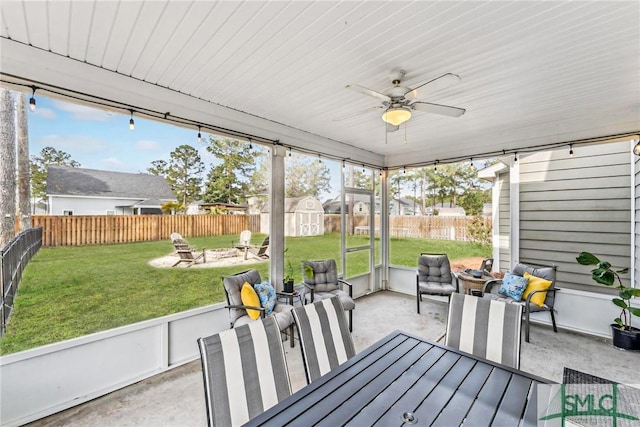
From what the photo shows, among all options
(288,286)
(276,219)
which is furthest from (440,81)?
(288,286)

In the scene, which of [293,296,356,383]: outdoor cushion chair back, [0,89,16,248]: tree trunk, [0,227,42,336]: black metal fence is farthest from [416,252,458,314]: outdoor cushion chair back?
[0,89,16,248]: tree trunk

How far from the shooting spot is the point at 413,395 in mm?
1355

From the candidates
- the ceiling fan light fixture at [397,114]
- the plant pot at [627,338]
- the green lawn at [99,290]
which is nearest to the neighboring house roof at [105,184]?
the green lawn at [99,290]

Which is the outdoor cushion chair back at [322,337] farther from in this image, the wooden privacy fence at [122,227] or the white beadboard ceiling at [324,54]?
the wooden privacy fence at [122,227]

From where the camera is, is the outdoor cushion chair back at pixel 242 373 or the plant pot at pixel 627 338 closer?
the outdoor cushion chair back at pixel 242 373

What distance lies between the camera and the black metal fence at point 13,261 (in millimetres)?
2215

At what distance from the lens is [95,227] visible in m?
2.78

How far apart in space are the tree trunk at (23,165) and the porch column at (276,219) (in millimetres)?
2326

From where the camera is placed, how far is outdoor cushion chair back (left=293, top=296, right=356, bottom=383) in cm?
170

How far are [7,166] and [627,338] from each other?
6.39 metres

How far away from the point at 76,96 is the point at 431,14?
9.22ft

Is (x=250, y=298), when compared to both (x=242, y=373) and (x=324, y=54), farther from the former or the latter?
(x=324, y=54)

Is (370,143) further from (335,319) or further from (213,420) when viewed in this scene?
(213,420)

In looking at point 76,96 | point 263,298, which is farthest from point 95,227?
point 263,298
